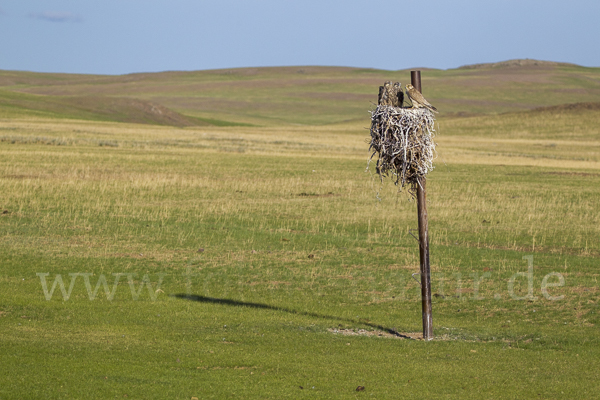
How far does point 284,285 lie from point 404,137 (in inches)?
239

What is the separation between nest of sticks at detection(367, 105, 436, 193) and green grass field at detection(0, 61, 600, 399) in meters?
2.88

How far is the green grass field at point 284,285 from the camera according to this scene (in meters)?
9.43

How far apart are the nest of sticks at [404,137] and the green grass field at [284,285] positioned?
113 inches

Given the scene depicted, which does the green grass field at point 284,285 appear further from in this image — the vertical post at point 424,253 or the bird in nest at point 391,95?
the bird in nest at point 391,95

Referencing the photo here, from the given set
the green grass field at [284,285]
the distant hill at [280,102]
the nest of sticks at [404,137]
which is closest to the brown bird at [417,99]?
the nest of sticks at [404,137]

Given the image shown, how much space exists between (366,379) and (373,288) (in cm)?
666

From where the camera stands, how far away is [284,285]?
16125 millimetres

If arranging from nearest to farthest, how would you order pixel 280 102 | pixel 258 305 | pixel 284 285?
pixel 258 305 → pixel 284 285 → pixel 280 102

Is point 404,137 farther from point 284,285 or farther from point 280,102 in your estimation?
point 280,102

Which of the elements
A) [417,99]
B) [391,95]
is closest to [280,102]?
[391,95]

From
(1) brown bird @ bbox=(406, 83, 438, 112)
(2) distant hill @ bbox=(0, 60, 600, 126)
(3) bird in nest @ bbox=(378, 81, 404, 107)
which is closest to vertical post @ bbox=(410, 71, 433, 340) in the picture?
(1) brown bird @ bbox=(406, 83, 438, 112)

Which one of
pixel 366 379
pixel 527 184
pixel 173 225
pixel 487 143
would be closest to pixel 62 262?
pixel 173 225

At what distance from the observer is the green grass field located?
943 centimetres

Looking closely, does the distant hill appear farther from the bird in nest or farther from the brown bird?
the brown bird
